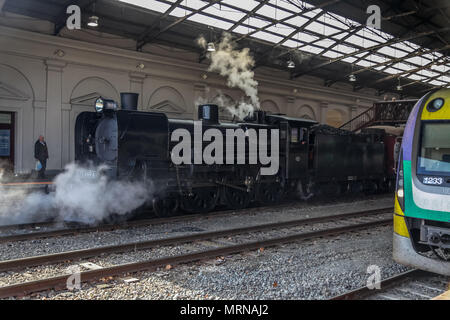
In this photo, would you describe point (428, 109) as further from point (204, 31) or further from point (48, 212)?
point (204, 31)

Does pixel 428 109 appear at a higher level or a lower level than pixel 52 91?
lower

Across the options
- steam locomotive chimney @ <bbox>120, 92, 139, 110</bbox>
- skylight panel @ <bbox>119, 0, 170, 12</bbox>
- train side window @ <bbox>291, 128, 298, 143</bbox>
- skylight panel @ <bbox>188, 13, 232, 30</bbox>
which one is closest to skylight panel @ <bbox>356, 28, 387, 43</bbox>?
skylight panel @ <bbox>188, 13, 232, 30</bbox>

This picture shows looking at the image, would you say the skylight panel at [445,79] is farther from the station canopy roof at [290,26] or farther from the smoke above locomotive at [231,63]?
the smoke above locomotive at [231,63]

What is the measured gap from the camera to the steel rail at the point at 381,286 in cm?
444

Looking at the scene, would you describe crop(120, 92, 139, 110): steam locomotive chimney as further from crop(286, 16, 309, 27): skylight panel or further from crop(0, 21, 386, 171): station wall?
crop(286, 16, 309, 27): skylight panel

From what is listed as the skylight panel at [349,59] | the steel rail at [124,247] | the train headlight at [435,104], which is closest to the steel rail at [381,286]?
the train headlight at [435,104]

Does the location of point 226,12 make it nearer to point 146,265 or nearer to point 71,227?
point 71,227

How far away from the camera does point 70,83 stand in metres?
15.7

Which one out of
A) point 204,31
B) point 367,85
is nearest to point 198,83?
point 204,31

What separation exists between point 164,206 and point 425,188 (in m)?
6.56

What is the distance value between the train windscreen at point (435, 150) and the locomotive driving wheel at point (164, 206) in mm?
6314

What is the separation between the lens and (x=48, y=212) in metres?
10.6

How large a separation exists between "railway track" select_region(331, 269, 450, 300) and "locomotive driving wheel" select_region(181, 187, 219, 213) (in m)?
6.02

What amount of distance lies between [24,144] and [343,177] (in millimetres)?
11454
